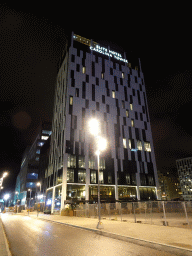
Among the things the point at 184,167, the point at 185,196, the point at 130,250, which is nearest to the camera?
the point at 130,250

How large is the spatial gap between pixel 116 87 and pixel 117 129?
1637 centimetres

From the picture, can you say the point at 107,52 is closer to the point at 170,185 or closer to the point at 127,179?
the point at 127,179

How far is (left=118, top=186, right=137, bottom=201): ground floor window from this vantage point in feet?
163

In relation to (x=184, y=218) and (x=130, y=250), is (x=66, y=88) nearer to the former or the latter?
(x=184, y=218)

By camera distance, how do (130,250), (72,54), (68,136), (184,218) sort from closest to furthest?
1. (130,250)
2. (184,218)
3. (68,136)
4. (72,54)

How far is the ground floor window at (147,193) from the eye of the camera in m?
52.4

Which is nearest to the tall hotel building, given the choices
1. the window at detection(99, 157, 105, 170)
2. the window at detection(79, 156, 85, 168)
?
the window at detection(99, 157, 105, 170)

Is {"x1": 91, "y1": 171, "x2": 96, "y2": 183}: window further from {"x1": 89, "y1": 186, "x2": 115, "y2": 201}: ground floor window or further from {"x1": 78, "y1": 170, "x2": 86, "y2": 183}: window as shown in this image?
{"x1": 78, "y1": 170, "x2": 86, "y2": 183}: window

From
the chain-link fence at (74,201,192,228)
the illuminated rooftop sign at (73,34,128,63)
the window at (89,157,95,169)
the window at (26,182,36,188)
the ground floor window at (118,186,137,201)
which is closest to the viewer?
the chain-link fence at (74,201,192,228)

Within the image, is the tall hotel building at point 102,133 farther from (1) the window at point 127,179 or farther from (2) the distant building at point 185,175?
(2) the distant building at point 185,175

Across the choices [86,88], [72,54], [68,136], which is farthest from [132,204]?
[72,54]

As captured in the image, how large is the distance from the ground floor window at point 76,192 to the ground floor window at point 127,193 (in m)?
11.2

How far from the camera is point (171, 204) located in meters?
13.5

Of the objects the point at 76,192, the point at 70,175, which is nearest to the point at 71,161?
the point at 70,175
